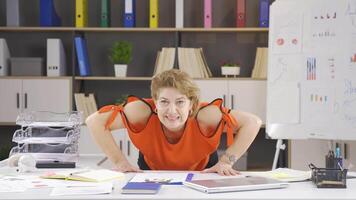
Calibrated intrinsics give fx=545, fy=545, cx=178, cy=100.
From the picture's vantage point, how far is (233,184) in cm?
197

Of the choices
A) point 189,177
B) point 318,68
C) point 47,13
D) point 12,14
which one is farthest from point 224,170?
point 12,14

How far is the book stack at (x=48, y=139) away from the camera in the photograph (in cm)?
273

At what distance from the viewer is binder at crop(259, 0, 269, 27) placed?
431 centimetres

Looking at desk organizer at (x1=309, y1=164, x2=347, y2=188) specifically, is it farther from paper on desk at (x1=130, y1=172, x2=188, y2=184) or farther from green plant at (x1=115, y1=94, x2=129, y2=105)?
green plant at (x1=115, y1=94, x2=129, y2=105)

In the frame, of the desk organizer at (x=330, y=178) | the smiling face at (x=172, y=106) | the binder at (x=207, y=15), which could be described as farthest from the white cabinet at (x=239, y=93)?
the desk organizer at (x=330, y=178)

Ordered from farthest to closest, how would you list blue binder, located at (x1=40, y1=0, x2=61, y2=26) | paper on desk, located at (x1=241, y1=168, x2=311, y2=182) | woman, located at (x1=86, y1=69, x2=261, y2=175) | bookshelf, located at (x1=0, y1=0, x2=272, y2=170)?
1. bookshelf, located at (x1=0, y1=0, x2=272, y2=170)
2. blue binder, located at (x1=40, y1=0, x2=61, y2=26)
3. woman, located at (x1=86, y1=69, x2=261, y2=175)
4. paper on desk, located at (x1=241, y1=168, x2=311, y2=182)

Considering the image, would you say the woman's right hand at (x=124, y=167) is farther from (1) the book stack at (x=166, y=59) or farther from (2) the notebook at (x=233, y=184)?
(1) the book stack at (x=166, y=59)

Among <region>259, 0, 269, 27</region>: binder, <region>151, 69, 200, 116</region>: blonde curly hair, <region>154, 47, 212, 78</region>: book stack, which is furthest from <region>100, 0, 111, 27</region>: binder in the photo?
<region>151, 69, 200, 116</region>: blonde curly hair

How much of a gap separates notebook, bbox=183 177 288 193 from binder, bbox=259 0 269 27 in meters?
2.48

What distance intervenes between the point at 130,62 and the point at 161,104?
7.25 ft


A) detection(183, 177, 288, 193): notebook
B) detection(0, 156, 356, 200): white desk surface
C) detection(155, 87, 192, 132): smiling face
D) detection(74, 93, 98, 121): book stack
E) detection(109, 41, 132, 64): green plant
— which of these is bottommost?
detection(0, 156, 356, 200): white desk surface

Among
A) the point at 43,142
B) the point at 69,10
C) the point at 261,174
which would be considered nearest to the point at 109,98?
the point at 69,10

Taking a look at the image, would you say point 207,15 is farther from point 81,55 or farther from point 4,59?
point 4,59

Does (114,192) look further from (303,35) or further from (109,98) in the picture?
(109,98)
